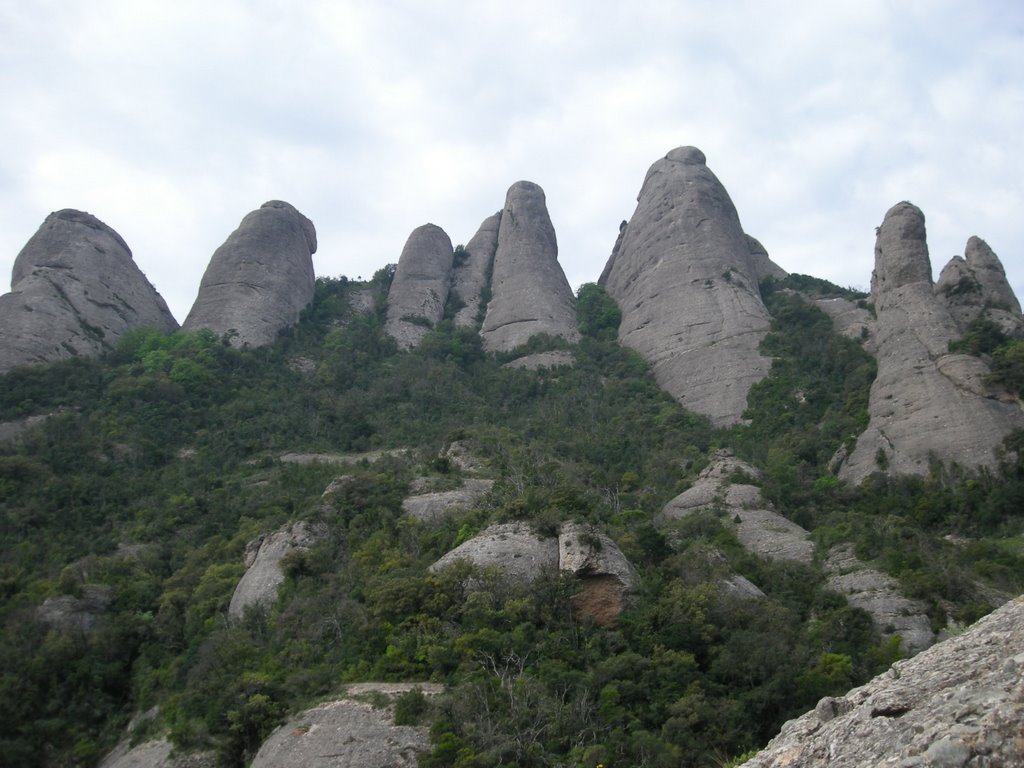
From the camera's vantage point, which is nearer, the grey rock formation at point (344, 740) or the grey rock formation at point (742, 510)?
the grey rock formation at point (344, 740)

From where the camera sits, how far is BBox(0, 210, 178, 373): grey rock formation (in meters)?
50.9

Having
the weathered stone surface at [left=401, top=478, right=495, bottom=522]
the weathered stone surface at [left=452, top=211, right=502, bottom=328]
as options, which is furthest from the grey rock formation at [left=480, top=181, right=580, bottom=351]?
the weathered stone surface at [left=401, top=478, right=495, bottom=522]

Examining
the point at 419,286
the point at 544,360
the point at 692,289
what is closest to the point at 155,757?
the point at 544,360

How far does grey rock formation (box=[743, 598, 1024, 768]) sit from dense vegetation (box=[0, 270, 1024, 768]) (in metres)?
7.23

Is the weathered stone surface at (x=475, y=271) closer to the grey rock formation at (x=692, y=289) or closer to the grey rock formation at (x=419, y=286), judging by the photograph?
the grey rock formation at (x=419, y=286)

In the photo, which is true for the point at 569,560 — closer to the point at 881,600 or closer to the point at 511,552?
the point at 511,552

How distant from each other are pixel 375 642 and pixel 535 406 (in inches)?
1087

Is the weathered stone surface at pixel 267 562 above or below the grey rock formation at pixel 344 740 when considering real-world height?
Answer: above

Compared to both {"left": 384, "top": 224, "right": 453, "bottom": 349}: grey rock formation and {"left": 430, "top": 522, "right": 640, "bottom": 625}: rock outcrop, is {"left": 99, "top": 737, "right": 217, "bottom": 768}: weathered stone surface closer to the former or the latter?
{"left": 430, "top": 522, "right": 640, "bottom": 625}: rock outcrop

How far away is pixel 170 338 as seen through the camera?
5547cm

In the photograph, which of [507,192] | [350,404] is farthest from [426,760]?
[507,192]

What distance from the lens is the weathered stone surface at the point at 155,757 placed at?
2198cm

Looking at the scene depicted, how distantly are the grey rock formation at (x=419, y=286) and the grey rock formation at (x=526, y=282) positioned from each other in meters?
3.84

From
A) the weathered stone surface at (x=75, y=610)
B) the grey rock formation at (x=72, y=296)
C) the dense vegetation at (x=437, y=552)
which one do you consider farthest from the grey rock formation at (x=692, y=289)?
the grey rock formation at (x=72, y=296)
